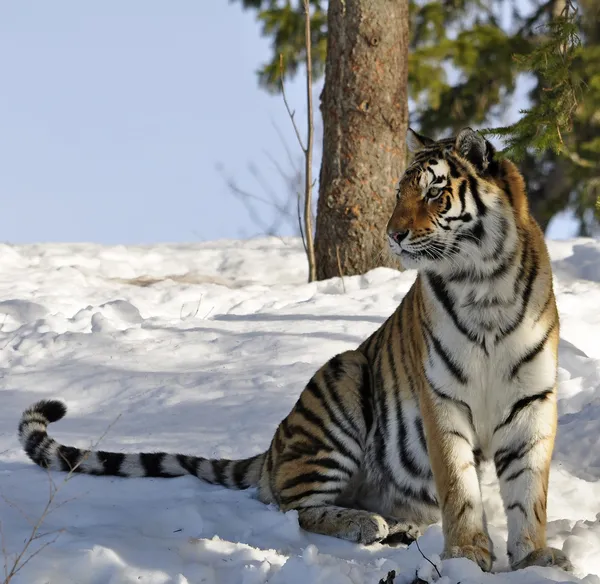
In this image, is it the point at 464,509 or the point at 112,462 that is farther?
the point at 112,462

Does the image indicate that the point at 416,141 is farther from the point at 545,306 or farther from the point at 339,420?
the point at 339,420

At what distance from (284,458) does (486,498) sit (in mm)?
971

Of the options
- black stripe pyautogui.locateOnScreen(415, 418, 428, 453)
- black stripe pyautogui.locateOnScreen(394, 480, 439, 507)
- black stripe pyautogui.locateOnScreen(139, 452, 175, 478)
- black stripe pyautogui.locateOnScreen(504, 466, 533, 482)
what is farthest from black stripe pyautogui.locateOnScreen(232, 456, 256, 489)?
black stripe pyautogui.locateOnScreen(504, 466, 533, 482)

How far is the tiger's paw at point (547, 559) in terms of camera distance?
3365 millimetres

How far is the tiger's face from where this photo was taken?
11.7 feet

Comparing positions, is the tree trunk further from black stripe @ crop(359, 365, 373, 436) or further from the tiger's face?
the tiger's face

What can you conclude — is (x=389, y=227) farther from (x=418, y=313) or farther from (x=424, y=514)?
(x=424, y=514)

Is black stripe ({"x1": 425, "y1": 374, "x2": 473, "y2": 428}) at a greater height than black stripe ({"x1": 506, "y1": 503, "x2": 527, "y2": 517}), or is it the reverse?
black stripe ({"x1": 425, "y1": 374, "x2": 473, "y2": 428})

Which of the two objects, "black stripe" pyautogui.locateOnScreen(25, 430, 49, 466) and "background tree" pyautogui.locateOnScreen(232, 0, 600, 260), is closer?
"black stripe" pyautogui.locateOnScreen(25, 430, 49, 466)

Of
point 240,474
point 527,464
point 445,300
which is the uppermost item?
point 445,300

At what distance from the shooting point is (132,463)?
458cm

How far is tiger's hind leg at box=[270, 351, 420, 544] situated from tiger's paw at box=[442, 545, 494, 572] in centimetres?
52

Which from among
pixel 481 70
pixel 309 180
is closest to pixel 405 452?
pixel 309 180

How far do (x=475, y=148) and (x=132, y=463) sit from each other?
233 cm
